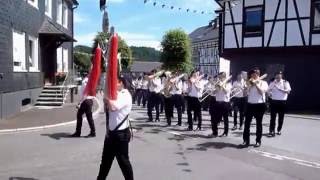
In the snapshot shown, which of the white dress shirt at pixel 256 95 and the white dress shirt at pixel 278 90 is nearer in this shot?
the white dress shirt at pixel 256 95

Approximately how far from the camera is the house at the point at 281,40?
2521 cm

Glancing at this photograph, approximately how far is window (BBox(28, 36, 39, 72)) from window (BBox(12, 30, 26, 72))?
1723mm

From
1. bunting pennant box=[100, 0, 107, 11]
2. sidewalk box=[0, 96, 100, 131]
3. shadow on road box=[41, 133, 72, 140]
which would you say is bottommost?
shadow on road box=[41, 133, 72, 140]

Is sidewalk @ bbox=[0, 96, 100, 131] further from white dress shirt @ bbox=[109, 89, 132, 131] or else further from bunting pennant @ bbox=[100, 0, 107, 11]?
white dress shirt @ bbox=[109, 89, 132, 131]

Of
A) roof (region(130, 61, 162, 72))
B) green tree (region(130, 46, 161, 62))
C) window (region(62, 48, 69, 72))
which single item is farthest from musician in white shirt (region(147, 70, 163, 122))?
green tree (region(130, 46, 161, 62))

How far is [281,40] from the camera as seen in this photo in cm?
2617

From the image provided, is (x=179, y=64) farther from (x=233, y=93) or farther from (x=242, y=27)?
(x=233, y=93)

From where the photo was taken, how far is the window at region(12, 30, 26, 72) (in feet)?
63.9

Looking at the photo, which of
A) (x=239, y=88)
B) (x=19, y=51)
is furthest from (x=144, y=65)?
(x=239, y=88)

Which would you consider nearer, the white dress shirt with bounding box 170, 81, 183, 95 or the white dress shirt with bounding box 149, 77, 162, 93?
the white dress shirt with bounding box 170, 81, 183, 95

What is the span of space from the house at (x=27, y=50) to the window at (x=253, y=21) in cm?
1044

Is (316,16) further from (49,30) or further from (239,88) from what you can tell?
(49,30)

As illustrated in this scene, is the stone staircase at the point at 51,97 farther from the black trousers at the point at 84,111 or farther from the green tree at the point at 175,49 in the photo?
the green tree at the point at 175,49

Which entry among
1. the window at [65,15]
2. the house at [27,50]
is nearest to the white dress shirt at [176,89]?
the house at [27,50]
